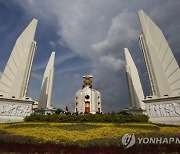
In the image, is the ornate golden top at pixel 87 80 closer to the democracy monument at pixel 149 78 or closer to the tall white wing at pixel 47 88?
the tall white wing at pixel 47 88

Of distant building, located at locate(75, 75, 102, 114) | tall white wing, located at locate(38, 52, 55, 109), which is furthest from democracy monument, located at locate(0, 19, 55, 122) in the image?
distant building, located at locate(75, 75, 102, 114)

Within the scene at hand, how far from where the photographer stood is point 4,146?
5500 mm

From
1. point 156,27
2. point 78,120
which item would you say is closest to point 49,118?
point 78,120

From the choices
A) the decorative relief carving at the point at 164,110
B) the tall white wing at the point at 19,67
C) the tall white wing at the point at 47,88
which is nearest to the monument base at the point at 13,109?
the tall white wing at the point at 19,67

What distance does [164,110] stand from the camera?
1496cm

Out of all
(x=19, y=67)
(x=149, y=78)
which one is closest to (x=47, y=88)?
(x=19, y=67)

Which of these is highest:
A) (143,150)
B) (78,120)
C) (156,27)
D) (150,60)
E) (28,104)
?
(156,27)

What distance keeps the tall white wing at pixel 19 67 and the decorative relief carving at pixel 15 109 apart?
79.1 inches

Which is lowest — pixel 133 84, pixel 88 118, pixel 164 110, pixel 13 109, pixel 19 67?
pixel 88 118

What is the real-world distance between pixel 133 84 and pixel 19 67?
52.4ft

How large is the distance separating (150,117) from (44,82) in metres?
18.6

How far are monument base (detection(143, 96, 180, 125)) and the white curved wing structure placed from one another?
9.45 metres

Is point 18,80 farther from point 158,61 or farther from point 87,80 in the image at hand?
point 158,61

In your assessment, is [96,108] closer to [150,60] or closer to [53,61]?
[53,61]
